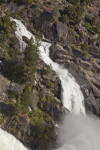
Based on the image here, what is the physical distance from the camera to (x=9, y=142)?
35750 mm

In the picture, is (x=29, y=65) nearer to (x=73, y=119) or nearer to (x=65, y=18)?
(x=73, y=119)

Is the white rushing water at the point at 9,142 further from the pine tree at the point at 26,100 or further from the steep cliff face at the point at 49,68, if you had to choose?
the pine tree at the point at 26,100

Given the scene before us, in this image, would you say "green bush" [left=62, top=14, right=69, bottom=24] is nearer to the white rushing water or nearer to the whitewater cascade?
the whitewater cascade

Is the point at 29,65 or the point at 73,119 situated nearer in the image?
the point at 29,65

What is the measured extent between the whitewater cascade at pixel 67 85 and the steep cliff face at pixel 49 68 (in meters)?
1.19

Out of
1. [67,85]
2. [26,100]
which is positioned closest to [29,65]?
[26,100]

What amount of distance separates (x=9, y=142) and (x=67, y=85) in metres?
21.9

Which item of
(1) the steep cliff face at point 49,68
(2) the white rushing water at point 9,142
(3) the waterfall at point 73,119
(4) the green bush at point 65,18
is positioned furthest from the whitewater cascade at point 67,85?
(2) the white rushing water at point 9,142

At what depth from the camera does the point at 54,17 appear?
70938 mm

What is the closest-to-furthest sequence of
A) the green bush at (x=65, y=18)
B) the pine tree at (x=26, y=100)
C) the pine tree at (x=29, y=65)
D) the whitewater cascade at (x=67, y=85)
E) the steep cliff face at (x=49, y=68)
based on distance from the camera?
1. the steep cliff face at (x=49, y=68)
2. the pine tree at (x=26, y=100)
3. the pine tree at (x=29, y=65)
4. the whitewater cascade at (x=67, y=85)
5. the green bush at (x=65, y=18)

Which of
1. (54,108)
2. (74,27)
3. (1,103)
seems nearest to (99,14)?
(74,27)

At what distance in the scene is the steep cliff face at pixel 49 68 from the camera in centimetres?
3908

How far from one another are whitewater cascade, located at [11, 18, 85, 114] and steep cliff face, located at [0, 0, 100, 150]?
3.90ft

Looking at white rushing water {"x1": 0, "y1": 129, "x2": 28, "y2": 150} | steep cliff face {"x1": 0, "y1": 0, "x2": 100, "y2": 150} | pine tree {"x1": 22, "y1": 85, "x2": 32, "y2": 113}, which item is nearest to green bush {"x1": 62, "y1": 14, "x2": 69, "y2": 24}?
steep cliff face {"x1": 0, "y1": 0, "x2": 100, "y2": 150}
